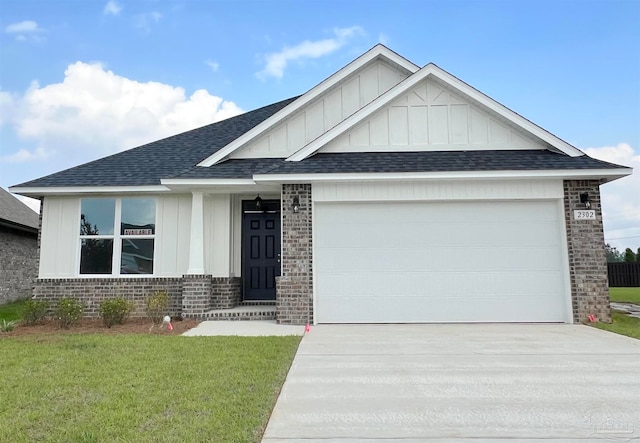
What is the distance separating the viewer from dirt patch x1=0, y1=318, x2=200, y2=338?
7816 millimetres

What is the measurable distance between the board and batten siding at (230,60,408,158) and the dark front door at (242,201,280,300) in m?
1.38

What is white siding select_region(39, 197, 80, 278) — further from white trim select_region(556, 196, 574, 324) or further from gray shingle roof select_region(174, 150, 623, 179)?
white trim select_region(556, 196, 574, 324)

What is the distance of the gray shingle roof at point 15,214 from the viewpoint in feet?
48.5

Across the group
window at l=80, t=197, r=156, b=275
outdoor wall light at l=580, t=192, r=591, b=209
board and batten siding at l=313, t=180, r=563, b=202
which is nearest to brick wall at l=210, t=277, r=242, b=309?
window at l=80, t=197, r=156, b=275

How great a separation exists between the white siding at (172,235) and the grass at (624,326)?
8.66 metres

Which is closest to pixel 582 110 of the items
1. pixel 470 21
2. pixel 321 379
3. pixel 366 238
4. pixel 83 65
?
pixel 470 21

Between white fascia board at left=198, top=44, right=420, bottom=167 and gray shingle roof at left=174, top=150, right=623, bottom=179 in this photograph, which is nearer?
gray shingle roof at left=174, top=150, right=623, bottom=179

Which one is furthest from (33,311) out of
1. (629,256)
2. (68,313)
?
(629,256)

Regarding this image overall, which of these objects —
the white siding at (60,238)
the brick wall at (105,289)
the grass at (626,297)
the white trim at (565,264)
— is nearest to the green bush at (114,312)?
the brick wall at (105,289)

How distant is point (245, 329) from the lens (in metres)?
8.01

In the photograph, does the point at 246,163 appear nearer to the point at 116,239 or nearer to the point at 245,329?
the point at 116,239

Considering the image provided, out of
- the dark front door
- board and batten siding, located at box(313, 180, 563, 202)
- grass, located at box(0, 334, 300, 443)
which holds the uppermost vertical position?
board and batten siding, located at box(313, 180, 563, 202)

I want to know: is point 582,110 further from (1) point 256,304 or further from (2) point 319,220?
(1) point 256,304

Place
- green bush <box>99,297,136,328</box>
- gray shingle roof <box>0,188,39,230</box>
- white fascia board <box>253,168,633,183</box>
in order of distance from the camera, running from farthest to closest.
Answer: gray shingle roof <box>0,188,39,230</box> → green bush <box>99,297,136,328</box> → white fascia board <box>253,168,633,183</box>
